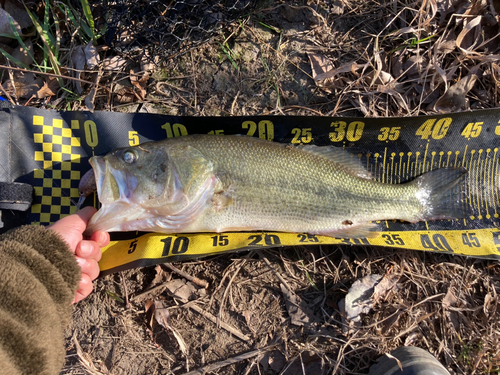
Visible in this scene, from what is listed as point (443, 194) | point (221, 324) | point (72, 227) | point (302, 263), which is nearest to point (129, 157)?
point (72, 227)

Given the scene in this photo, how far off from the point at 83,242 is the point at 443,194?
11.8ft

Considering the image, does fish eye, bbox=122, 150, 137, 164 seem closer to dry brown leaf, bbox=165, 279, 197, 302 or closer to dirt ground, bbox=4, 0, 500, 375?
dirt ground, bbox=4, 0, 500, 375

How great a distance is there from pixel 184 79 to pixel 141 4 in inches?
33.9

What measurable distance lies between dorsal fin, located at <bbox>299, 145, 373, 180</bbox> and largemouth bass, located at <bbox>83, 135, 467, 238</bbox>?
0.01m

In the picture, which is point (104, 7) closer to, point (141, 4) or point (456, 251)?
point (141, 4)

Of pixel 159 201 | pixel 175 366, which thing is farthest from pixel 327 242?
pixel 175 366

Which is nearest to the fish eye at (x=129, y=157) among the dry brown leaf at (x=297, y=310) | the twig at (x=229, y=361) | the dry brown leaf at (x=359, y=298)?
the dry brown leaf at (x=297, y=310)

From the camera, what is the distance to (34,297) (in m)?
2.05

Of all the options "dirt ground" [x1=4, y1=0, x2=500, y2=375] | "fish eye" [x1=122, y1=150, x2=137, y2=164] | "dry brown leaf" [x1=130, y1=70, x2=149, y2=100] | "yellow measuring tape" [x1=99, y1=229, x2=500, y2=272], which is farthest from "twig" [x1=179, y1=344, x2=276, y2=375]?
"dry brown leaf" [x1=130, y1=70, x2=149, y2=100]

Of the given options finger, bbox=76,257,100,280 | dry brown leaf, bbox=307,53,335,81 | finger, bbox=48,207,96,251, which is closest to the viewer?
finger, bbox=48,207,96,251

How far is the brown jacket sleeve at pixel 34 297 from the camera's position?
1.89 meters

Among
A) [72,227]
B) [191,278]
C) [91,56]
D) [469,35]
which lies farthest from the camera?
[469,35]

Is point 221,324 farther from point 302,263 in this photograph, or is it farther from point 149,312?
point 302,263

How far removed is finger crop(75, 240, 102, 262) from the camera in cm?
264
